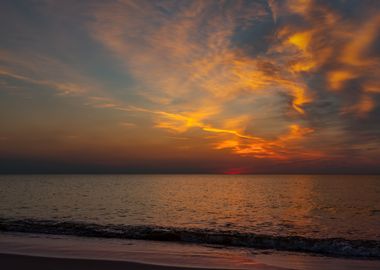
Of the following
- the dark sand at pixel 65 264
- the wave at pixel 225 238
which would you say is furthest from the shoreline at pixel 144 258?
the wave at pixel 225 238

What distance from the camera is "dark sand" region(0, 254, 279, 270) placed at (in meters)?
10.7

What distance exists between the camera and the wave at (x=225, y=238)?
687 inches

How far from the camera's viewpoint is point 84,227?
78.5 ft

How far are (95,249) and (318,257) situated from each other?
9.86 metres

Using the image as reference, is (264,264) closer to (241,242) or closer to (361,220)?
(241,242)

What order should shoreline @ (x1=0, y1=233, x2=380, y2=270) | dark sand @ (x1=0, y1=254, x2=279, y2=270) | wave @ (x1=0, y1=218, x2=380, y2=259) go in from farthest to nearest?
wave @ (x1=0, y1=218, x2=380, y2=259) → shoreline @ (x1=0, y1=233, x2=380, y2=270) → dark sand @ (x1=0, y1=254, x2=279, y2=270)

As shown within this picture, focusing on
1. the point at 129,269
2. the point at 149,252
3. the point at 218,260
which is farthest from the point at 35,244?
the point at 218,260

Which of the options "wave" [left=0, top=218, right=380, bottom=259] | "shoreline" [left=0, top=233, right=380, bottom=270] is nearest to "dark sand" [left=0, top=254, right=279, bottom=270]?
"shoreline" [left=0, top=233, right=380, bottom=270]

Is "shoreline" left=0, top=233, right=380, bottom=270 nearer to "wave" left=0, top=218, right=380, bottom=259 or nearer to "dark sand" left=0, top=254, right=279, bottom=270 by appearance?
"dark sand" left=0, top=254, right=279, bottom=270

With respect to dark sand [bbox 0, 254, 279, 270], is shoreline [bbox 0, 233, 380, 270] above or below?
below

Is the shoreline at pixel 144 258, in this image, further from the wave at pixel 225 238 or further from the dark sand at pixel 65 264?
the wave at pixel 225 238

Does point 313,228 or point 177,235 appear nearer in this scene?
point 177,235

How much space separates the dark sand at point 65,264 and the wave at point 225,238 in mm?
6896

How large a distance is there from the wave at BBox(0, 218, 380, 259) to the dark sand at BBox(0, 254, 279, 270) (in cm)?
690
